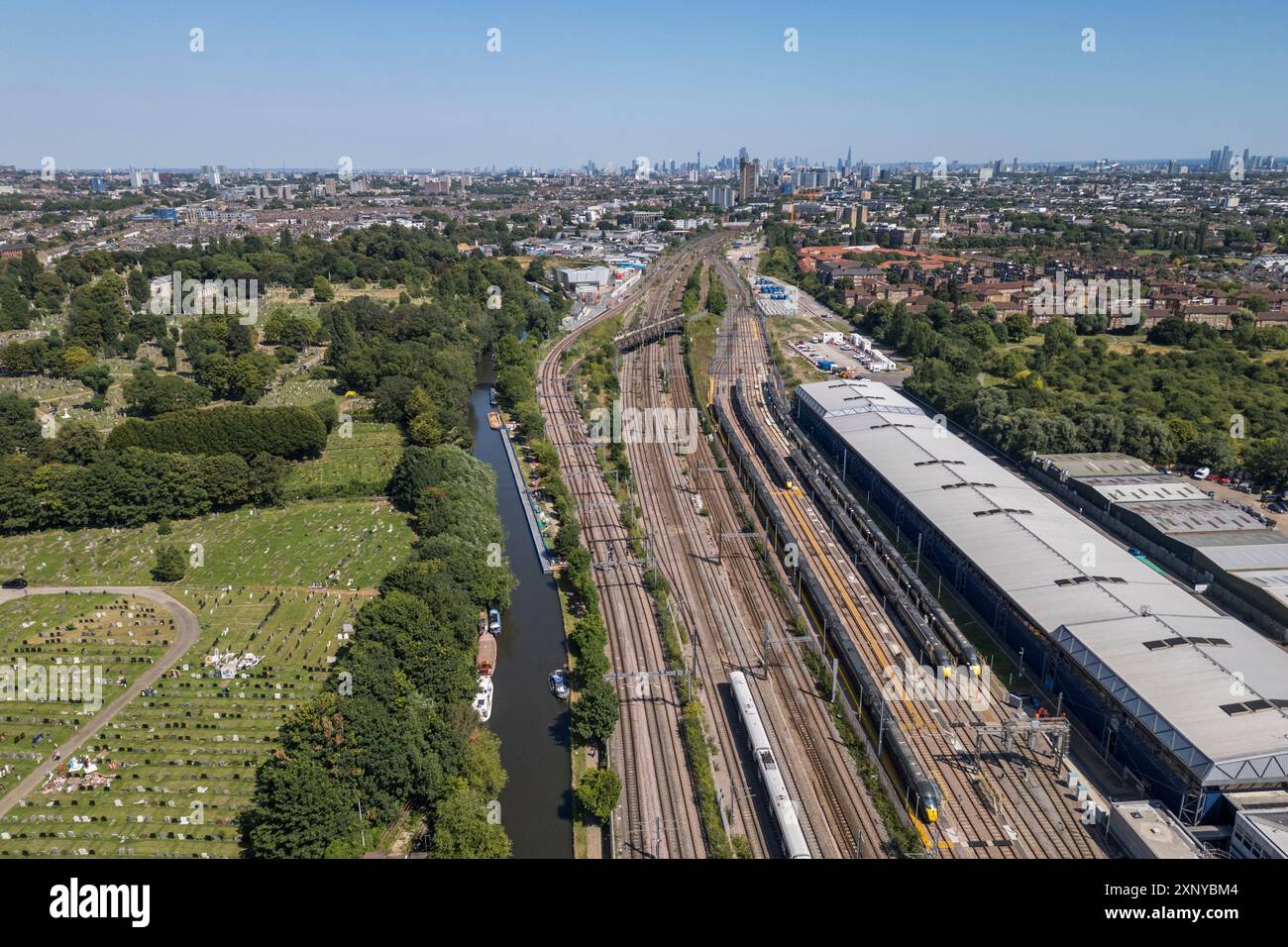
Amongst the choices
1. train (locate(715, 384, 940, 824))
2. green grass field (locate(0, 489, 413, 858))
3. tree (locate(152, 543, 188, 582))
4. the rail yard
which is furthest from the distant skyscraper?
tree (locate(152, 543, 188, 582))

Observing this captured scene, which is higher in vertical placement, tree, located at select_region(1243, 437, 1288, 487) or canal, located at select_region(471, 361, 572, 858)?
tree, located at select_region(1243, 437, 1288, 487)

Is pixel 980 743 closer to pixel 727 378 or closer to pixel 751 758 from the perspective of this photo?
pixel 751 758

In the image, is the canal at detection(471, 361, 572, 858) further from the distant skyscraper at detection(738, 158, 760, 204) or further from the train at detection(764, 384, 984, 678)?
the distant skyscraper at detection(738, 158, 760, 204)

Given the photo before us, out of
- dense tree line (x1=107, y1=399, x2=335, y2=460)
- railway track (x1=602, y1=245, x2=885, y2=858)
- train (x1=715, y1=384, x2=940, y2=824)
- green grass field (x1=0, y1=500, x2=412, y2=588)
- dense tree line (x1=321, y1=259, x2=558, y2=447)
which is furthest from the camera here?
dense tree line (x1=321, y1=259, x2=558, y2=447)

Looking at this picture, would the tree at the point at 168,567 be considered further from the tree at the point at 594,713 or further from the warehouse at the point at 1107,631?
the warehouse at the point at 1107,631

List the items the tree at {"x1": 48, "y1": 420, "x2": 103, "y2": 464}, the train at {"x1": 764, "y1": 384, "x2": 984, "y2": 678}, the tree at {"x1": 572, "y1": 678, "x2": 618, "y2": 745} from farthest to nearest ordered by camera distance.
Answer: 1. the tree at {"x1": 48, "y1": 420, "x2": 103, "y2": 464}
2. the train at {"x1": 764, "y1": 384, "x2": 984, "y2": 678}
3. the tree at {"x1": 572, "y1": 678, "x2": 618, "y2": 745}

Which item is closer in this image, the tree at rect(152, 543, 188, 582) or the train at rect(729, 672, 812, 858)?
the train at rect(729, 672, 812, 858)

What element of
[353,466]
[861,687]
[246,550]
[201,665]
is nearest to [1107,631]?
[861,687]

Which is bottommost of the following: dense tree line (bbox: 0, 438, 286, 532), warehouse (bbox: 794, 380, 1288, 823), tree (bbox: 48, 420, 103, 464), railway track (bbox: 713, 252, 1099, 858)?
railway track (bbox: 713, 252, 1099, 858)
